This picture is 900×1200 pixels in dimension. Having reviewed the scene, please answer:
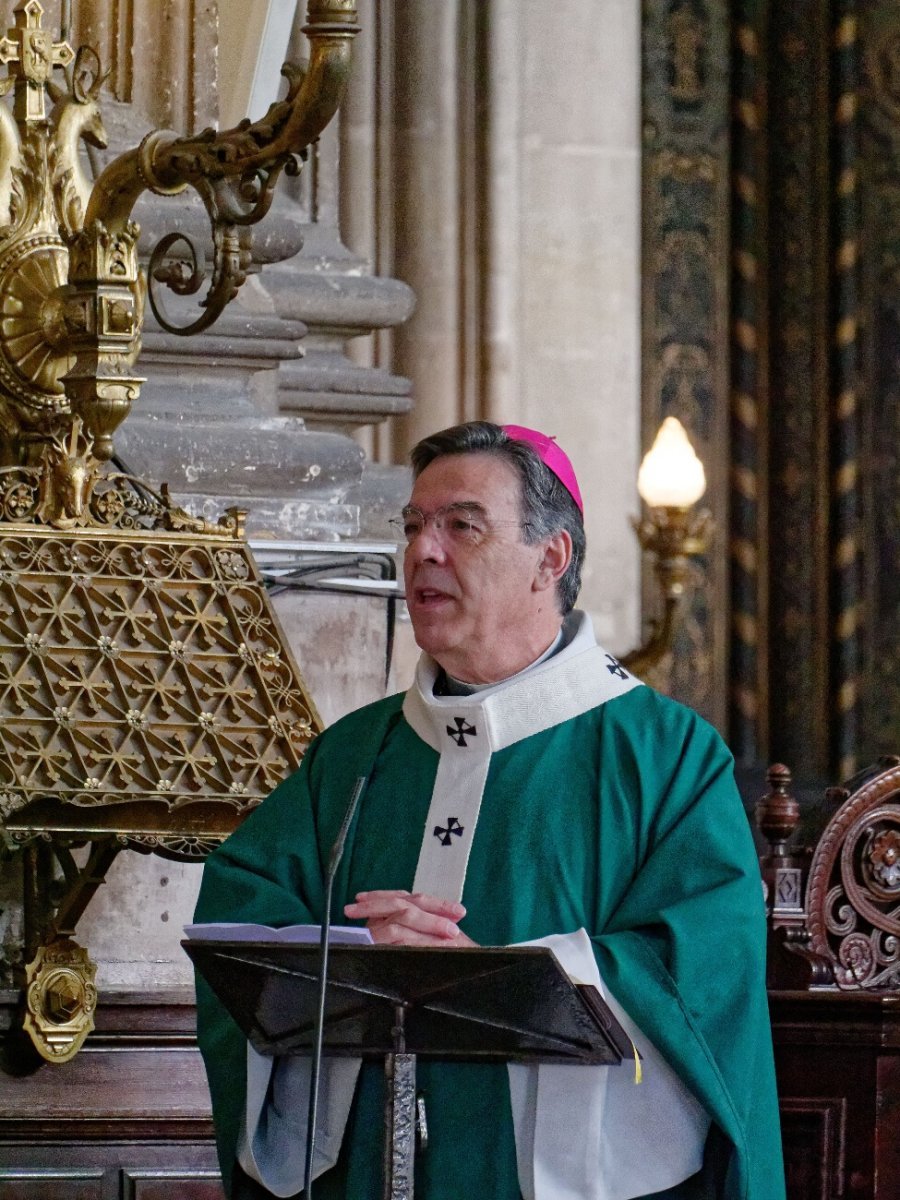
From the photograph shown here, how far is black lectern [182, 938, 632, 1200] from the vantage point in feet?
10.4

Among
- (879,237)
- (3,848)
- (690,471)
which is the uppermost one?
(879,237)

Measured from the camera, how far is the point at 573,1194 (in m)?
3.46

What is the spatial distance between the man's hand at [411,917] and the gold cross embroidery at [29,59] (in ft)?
6.68

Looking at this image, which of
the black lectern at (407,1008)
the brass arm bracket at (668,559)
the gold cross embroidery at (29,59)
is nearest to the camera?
the black lectern at (407,1008)

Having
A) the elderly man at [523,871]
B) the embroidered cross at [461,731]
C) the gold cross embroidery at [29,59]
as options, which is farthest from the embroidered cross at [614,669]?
the gold cross embroidery at [29,59]

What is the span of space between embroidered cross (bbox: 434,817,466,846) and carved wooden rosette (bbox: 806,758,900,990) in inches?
43.6

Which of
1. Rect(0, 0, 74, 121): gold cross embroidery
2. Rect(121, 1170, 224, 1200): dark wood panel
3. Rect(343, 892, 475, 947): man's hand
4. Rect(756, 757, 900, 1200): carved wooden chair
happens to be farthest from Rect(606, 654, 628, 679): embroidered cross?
Rect(0, 0, 74, 121): gold cross embroidery

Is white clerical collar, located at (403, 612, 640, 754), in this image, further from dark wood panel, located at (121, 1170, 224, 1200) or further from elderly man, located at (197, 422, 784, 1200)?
dark wood panel, located at (121, 1170, 224, 1200)

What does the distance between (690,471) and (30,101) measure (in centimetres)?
222

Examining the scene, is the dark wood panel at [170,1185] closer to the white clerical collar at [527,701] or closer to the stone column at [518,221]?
the white clerical collar at [527,701]

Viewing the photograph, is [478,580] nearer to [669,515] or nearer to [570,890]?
Answer: [570,890]

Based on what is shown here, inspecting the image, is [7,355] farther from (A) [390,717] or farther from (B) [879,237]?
(B) [879,237]

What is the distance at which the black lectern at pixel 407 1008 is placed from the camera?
316 centimetres

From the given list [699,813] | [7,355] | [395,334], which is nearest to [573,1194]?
[699,813]
